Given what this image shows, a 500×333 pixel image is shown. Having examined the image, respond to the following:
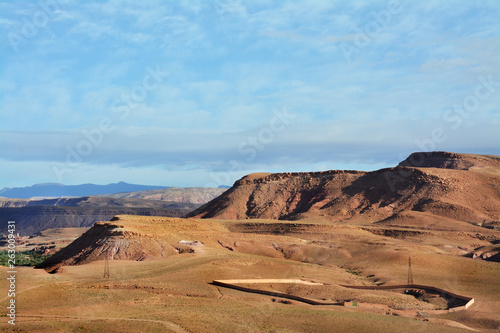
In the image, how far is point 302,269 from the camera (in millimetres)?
55031

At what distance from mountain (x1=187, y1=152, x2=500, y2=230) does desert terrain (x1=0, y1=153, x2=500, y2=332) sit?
36cm

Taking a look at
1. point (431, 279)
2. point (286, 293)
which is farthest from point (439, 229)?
point (286, 293)

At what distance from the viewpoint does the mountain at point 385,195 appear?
90312 mm

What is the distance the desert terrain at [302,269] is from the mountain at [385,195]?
358 millimetres

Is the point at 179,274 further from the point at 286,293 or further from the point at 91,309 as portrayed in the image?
the point at 91,309

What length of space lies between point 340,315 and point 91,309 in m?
15.7

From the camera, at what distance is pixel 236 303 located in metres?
39.3

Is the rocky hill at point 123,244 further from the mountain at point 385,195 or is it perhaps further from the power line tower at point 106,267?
the mountain at point 385,195

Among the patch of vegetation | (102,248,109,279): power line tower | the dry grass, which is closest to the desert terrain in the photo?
the dry grass

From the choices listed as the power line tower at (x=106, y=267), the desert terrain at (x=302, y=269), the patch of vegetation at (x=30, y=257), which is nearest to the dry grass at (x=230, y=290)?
the desert terrain at (x=302, y=269)

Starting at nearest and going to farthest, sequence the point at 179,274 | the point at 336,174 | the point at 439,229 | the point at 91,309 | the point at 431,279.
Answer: the point at 91,309 → the point at 179,274 → the point at 431,279 → the point at 439,229 → the point at 336,174

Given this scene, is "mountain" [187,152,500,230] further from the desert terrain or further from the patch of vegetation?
the patch of vegetation

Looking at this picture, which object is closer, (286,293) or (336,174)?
(286,293)

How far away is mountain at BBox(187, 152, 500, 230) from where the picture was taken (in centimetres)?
9031
